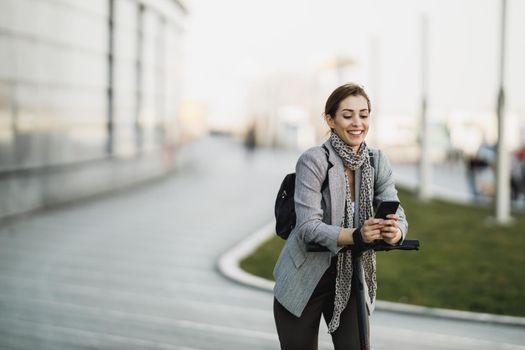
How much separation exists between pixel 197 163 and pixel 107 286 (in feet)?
79.8

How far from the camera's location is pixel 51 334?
6699 mm

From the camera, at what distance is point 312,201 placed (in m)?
3.48

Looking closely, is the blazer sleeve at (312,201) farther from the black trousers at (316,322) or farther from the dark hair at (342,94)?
the black trousers at (316,322)

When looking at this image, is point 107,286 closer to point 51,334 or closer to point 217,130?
point 51,334

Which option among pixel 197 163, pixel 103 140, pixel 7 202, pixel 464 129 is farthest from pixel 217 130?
pixel 7 202

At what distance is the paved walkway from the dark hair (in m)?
3.27

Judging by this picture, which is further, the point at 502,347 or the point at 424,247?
the point at 424,247

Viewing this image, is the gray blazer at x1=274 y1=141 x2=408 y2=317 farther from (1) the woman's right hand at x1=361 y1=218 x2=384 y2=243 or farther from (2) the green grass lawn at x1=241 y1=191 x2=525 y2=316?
(2) the green grass lawn at x1=241 y1=191 x2=525 y2=316

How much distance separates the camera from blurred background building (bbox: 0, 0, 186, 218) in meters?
14.6

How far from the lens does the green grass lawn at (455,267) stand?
855 cm

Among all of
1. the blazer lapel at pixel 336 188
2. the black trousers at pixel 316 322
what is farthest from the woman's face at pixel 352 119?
the black trousers at pixel 316 322

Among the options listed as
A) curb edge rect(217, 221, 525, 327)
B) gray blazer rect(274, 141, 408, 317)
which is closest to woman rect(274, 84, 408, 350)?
gray blazer rect(274, 141, 408, 317)

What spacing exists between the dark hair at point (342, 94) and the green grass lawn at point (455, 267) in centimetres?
507

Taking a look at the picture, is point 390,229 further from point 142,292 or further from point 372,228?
point 142,292
